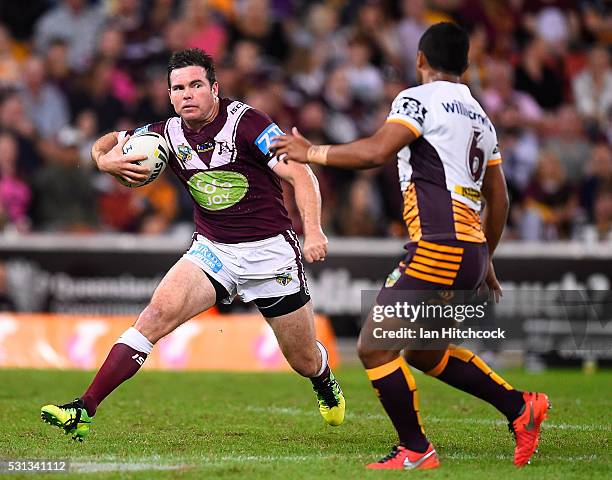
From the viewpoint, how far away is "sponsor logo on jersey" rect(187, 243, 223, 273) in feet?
25.7

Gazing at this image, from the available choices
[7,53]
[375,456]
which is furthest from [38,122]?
[375,456]

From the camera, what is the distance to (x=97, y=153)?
7789 millimetres

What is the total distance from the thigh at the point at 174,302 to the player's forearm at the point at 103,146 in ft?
3.04

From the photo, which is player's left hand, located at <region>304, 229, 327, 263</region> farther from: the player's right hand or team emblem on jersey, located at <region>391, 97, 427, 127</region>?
the player's right hand

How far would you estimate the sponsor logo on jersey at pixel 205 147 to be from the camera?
7.84 metres

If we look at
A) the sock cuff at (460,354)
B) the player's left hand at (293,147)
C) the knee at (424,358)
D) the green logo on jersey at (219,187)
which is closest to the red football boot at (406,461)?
the knee at (424,358)

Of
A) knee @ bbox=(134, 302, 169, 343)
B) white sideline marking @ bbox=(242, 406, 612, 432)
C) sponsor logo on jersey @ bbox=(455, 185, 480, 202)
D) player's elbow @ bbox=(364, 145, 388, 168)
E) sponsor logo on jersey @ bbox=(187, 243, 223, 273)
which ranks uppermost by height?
player's elbow @ bbox=(364, 145, 388, 168)

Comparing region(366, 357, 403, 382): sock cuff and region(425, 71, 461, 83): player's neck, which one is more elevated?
region(425, 71, 461, 83): player's neck

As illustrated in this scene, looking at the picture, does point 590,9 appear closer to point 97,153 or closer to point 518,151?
point 518,151

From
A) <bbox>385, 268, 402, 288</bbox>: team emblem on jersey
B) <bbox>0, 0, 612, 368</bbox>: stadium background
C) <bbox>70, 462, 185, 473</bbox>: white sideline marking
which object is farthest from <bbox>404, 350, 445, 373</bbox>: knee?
<bbox>0, 0, 612, 368</bbox>: stadium background

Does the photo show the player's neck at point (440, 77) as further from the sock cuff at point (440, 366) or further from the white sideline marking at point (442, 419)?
the white sideline marking at point (442, 419)

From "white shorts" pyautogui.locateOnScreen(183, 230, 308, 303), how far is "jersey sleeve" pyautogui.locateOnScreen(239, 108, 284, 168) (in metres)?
0.62

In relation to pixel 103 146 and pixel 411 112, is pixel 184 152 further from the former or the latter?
pixel 411 112

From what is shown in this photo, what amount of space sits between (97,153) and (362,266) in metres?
7.55
